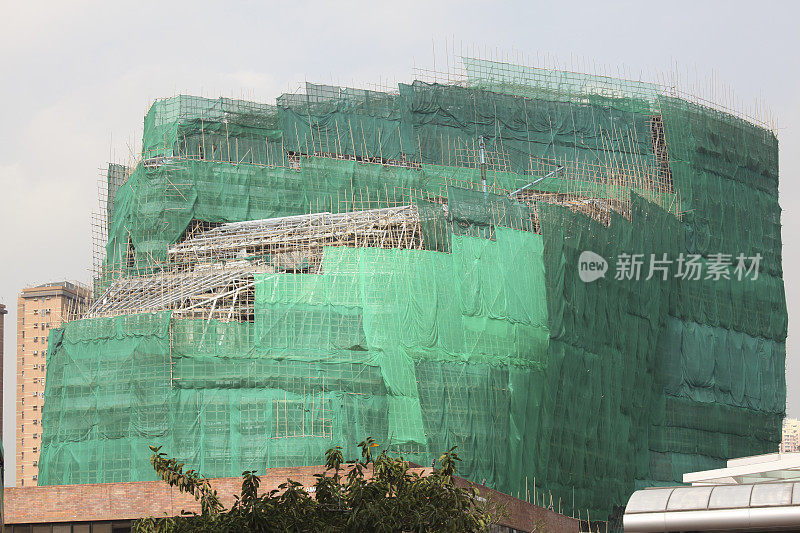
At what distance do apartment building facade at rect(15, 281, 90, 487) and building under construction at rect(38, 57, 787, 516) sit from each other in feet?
225

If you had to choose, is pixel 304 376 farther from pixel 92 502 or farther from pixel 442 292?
pixel 92 502

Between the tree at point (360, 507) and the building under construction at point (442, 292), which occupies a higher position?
the building under construction at point (442, 292)

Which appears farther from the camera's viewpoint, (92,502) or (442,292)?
(442,292)

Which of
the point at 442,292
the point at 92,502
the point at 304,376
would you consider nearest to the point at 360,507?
the point at 92,502

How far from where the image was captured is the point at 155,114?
71.9 meters

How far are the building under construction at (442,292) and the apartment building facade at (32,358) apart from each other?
6845 centimetres

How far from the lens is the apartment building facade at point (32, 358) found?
137m

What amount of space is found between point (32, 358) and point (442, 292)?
92.7m

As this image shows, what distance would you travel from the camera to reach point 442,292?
5850 cm

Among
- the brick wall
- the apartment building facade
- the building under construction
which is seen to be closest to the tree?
the brick wall

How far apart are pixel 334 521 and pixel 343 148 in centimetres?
4863

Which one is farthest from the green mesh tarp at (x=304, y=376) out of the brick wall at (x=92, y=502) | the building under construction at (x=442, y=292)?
the brick wall at (x=92, y=502)

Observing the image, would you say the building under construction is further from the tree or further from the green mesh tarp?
the tree

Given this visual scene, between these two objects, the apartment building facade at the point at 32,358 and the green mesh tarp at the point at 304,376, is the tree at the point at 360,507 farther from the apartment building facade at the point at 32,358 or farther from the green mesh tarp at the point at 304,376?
the apartment building facade at the point at 32,358
